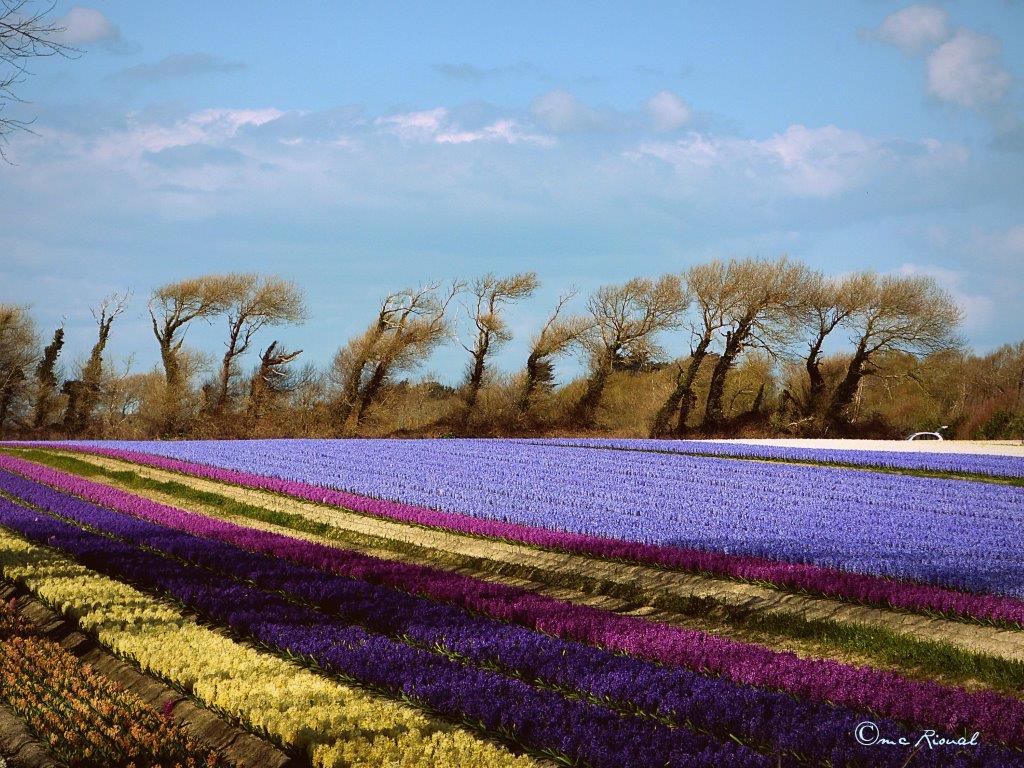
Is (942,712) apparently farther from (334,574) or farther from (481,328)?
(481,328)

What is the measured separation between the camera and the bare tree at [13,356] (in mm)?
53953

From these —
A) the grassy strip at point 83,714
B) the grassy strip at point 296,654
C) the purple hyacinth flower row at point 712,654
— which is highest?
the purple hyacinth flower row at point 712,654

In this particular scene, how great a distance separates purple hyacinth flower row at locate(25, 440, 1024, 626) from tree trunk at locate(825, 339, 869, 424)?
20.5 meters

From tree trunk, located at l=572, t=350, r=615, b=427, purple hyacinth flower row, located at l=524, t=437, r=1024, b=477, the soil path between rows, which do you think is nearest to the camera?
the soil path between rows

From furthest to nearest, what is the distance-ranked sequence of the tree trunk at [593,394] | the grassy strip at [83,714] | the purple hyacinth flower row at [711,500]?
1. the tree trunk at [593,394]
2. the purple hyacinth flower row at [711,500]
3. the grassy strip at [83,714]

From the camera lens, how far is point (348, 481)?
2339 centimetres

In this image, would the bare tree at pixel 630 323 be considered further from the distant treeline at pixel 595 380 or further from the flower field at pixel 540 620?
the flower field at pixel 540 620

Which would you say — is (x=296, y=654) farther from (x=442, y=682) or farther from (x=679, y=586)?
(x=679, y=586)

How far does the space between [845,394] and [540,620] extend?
138ft

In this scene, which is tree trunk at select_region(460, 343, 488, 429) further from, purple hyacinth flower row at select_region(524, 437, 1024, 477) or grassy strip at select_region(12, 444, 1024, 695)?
grassy strip at select_region(12, 444, 1024, 695)

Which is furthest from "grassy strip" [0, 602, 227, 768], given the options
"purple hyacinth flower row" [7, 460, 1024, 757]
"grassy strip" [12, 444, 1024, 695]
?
"grassy strip" [12, 444, 1024, 695]

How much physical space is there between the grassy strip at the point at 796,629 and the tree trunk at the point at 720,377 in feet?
110

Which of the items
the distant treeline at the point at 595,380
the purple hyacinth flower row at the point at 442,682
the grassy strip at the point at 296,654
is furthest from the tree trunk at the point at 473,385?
the purple hyacinth flower row at the point at 442,682

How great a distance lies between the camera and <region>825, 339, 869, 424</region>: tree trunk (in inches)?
1909
